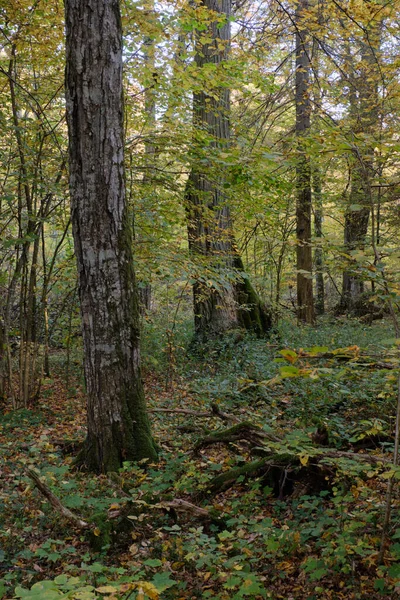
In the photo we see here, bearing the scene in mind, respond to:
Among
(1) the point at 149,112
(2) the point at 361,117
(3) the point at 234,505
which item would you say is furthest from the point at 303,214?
(3) the point at 234,505

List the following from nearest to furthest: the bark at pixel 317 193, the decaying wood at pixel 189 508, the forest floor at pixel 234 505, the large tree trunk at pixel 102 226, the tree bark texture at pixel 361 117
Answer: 1. the forest floor at pixel 234 505
2. the decaying wood at pixel 189 508
3. the large tree trunk at pixel 102 226
4. the tree bark texture at pixel 361 117
5. the bark at pixel 317 193

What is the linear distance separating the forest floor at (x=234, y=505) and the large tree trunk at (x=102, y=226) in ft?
1.61

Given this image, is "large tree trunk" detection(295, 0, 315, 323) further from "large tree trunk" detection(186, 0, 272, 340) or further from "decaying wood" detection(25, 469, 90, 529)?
"decaying wood" detection(25, 469, 90, 529)

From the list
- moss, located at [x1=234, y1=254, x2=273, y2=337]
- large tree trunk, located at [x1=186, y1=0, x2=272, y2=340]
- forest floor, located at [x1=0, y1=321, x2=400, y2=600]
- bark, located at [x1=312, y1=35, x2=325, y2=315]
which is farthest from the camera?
moss, located at [x1=234, y1=254, x2=273, y2=337]

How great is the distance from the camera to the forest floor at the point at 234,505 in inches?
96.3

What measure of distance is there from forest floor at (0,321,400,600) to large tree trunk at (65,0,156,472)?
19.3 inches

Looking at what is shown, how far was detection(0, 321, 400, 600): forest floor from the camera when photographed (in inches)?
96.3

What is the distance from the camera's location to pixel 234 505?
343 cm

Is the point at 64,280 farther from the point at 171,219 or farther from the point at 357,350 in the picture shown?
the point at 357,350

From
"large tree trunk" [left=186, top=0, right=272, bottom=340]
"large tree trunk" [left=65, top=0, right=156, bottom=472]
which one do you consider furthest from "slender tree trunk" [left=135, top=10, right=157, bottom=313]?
"large tree trunk" [left=65, top=0, right=156, bottom=472]

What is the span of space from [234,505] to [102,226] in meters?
2.48

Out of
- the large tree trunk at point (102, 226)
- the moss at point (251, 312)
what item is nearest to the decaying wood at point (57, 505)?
the large tree trunk at point (102, 226)

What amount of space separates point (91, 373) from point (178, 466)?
1131 mm

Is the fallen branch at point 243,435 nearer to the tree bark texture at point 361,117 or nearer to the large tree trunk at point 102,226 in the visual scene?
the large tree trunk at point 102,226
